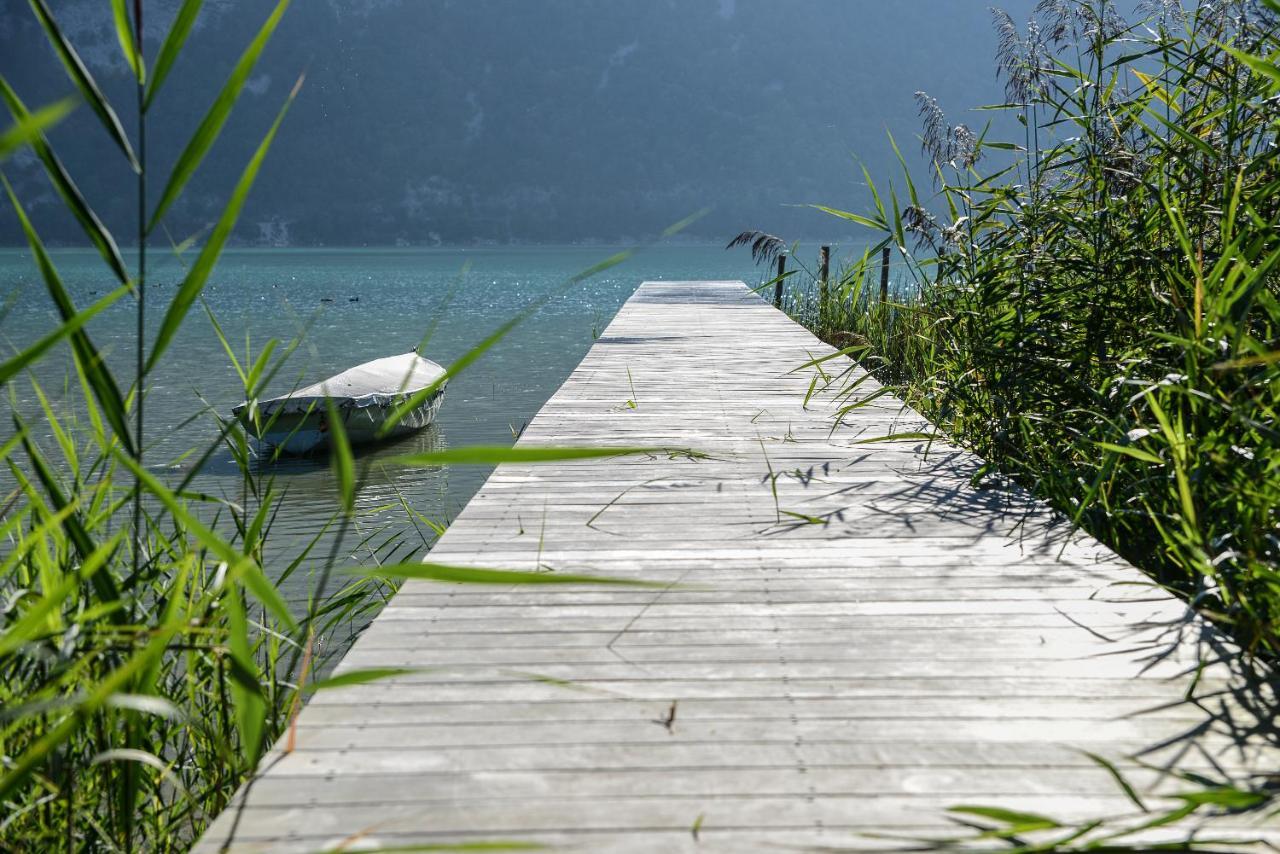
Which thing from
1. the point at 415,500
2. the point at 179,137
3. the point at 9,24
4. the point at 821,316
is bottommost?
the point at 415,500

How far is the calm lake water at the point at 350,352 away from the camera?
752 centimetres

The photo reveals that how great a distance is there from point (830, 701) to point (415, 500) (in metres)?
6.90

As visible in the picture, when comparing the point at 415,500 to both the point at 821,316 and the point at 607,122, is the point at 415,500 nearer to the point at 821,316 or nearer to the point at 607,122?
the point at 821,316

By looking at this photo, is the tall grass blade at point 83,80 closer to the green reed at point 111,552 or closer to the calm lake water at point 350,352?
the green reed at point 111,552

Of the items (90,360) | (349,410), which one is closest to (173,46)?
(90,360)

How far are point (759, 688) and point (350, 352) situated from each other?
1881 cm

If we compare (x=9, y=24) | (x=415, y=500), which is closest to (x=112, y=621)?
(x=415, y=500)

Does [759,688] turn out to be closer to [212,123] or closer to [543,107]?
[212,123]

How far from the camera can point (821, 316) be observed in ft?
37.3

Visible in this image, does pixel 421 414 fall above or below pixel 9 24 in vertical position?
below

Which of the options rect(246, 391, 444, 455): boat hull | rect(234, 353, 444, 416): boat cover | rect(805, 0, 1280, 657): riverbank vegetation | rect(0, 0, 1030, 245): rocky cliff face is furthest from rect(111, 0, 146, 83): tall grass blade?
rect(0, 0, 1030, 245): rocky cliff face

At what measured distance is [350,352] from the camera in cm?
1975

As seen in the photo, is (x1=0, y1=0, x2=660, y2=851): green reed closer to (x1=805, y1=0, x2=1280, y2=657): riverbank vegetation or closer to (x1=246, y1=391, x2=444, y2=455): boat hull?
(x1=805, y1=0, x2=1280, y2=657): riverbank vegetation

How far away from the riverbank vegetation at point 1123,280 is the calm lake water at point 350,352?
180 cm
